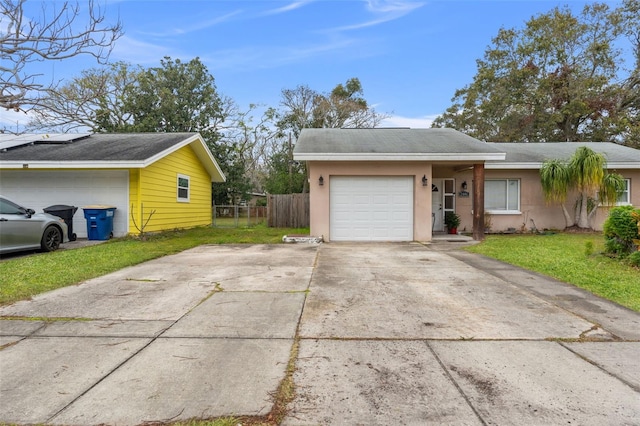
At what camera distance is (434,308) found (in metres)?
4.29

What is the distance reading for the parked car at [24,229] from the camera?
24.0ft

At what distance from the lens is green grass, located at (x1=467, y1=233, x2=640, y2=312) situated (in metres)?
5.11

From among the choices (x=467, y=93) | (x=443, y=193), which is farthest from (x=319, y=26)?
(x=467, y=93)

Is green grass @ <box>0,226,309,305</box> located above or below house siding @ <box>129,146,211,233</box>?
below

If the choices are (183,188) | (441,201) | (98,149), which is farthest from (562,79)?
(98,149)

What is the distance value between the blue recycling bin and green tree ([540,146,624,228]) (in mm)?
14897

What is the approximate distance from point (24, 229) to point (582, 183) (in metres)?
16.2

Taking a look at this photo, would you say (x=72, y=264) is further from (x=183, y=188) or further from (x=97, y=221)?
(x=183, y=188)

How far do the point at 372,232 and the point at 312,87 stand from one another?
69.9ft

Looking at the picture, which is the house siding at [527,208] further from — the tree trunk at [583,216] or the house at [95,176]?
the house at [95,176]

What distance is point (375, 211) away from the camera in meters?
11.0

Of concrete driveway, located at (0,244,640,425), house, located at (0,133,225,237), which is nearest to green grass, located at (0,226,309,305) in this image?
concrete driveway, located at (0,244,640,425)

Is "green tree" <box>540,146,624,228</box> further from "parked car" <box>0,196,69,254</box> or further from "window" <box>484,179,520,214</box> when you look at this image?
"parked car" <box>0,196,69,254</box>

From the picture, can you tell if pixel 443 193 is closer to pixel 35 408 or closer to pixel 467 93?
pixel 35 408
